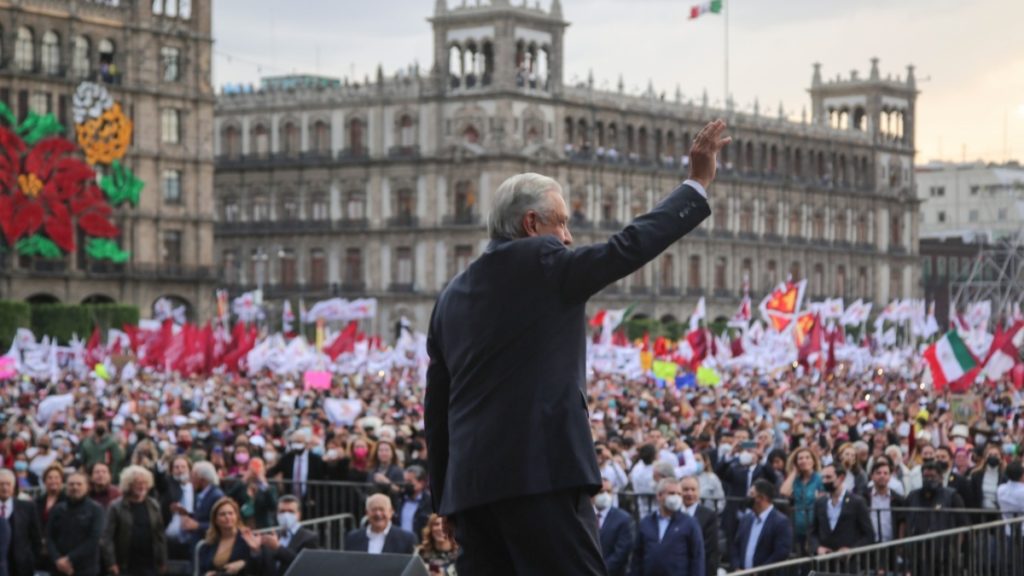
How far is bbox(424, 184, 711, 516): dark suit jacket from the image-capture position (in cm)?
582

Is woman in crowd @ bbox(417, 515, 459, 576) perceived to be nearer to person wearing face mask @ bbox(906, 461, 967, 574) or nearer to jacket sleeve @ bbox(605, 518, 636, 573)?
jacket sleeve @ bbox(605, 518, 636, 573)

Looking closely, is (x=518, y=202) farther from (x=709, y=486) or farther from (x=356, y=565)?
(x=709, y=486)

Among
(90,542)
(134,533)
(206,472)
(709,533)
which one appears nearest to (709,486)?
(709,533)

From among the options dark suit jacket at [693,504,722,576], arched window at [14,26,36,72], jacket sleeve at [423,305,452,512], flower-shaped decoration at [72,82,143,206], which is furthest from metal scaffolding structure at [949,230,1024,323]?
jacket sleeve at [423,305,452,512]

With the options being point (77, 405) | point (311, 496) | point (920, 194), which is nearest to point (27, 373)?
point (77, 405)

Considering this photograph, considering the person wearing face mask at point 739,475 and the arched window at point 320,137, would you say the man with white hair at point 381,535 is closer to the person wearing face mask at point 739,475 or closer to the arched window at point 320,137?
the person wearing face mask at point 739,475

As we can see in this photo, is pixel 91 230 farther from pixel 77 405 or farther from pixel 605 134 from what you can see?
pixel 77 405

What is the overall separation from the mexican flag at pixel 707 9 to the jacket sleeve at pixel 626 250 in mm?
71354

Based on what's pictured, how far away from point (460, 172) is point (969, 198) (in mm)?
63606

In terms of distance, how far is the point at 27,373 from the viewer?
41375mm

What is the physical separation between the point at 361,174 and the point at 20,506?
73.9 metres

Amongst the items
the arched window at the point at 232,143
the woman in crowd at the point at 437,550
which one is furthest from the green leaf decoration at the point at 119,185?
the woman in crowd at the point at 437,550

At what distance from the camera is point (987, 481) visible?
58.6ft

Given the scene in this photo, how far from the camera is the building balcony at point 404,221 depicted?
287 feet
